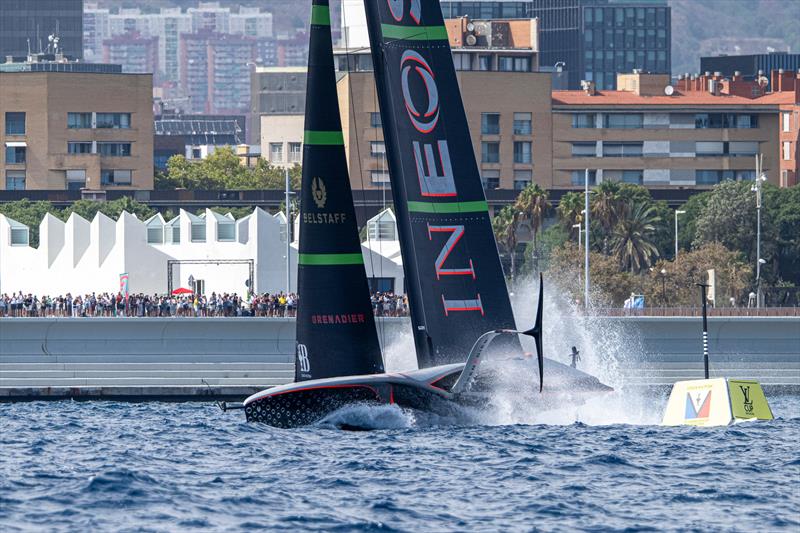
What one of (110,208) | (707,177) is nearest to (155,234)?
(110,208)

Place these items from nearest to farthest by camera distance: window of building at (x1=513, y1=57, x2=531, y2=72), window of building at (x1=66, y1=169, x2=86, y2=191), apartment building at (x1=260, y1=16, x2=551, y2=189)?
apartment building at (x1=260, y1=16, x2=551, y2=189)
window of building at (x1=513, y1=57, x2=531, y2=72)
window of building at (x1=66, y1=169, x2=86, y2=191)

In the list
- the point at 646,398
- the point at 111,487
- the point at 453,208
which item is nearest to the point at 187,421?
the point at 453,208

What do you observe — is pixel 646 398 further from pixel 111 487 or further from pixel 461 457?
pixel 111 487

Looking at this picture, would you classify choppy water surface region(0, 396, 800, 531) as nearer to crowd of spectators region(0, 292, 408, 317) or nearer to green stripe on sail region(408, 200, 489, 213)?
green stripe on sail region(408, 200, 489, 213)

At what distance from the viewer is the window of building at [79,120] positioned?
148 meters

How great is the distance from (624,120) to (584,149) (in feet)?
13.2

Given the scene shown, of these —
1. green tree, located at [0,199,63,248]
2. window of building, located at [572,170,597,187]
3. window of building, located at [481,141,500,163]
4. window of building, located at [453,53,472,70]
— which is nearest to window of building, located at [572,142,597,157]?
window of building, located at [572,170,597,187]

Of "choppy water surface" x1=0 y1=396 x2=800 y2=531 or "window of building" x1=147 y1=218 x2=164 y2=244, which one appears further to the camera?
"window of building" x1=147 y1=218 x2=164 y2=244

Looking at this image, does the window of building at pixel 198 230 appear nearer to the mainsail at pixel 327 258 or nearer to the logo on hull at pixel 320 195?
the mainsail at pixel 327 258

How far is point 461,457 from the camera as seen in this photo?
1219 inches

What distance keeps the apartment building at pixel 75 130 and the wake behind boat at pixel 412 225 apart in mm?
113462

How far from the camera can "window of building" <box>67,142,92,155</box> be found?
489 feet

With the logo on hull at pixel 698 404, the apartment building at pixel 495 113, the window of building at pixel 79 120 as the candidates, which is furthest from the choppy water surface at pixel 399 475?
the window of building at pixel 79 120

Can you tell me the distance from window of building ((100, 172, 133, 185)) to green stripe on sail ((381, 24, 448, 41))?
117 m
